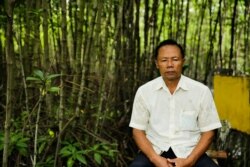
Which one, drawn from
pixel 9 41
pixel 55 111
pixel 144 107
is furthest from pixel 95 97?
pixel 9 41

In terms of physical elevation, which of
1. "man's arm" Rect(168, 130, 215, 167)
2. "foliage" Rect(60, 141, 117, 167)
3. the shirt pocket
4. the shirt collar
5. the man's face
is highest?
the man's face

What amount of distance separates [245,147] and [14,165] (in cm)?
215

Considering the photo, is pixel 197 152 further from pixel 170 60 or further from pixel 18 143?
pixel 18 143

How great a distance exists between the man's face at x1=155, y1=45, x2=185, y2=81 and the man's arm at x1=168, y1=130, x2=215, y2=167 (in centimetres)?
37

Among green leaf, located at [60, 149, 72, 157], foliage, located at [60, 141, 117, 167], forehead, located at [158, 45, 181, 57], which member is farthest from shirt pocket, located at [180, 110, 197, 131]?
green leaf, located at [60, 149, 72, 157]

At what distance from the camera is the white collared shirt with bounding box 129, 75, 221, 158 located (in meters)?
2.69

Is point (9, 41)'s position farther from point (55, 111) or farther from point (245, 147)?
point (245, 147)

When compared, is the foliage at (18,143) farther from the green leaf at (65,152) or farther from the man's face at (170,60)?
the man's face at (170,60)

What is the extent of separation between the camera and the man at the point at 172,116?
2.65m

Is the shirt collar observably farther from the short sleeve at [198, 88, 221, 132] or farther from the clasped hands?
the clasped hands

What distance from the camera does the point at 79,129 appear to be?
10.8ft

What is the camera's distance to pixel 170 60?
264 centimetres

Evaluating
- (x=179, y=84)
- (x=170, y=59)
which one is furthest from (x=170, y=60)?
(x=179, y=84)

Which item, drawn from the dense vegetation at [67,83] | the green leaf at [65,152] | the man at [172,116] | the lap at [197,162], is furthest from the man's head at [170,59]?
the green leaf at [65,152]
